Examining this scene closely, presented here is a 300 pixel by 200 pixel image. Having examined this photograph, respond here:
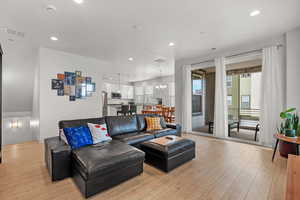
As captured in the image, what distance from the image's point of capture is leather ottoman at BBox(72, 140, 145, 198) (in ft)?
5.82

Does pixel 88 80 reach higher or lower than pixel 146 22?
lower

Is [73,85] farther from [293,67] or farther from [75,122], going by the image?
[293,67]

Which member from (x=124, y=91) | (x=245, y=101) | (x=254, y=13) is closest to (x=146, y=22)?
(x=254, y=13)

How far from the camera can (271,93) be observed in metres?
3.56

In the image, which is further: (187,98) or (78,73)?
(187,98)

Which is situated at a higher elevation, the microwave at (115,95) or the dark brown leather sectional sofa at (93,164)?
the microwave at (115,95)

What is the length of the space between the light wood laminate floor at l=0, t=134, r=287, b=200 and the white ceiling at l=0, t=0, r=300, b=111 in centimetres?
282

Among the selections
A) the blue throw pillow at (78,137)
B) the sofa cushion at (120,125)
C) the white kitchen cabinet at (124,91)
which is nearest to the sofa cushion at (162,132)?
the sofa cushion at (120,125)

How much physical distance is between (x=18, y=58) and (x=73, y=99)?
1.99 metres

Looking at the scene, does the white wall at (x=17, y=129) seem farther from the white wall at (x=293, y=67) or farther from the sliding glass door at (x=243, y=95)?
the white wall at (x=293, y=67)

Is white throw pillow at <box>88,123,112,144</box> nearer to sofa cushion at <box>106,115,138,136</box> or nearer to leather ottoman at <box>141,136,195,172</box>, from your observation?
sofa cushion at <box>106,115,138,136</box>

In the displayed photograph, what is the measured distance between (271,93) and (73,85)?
226 inches

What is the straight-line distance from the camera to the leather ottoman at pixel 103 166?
1775mm

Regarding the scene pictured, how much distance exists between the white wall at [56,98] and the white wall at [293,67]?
221 inches
